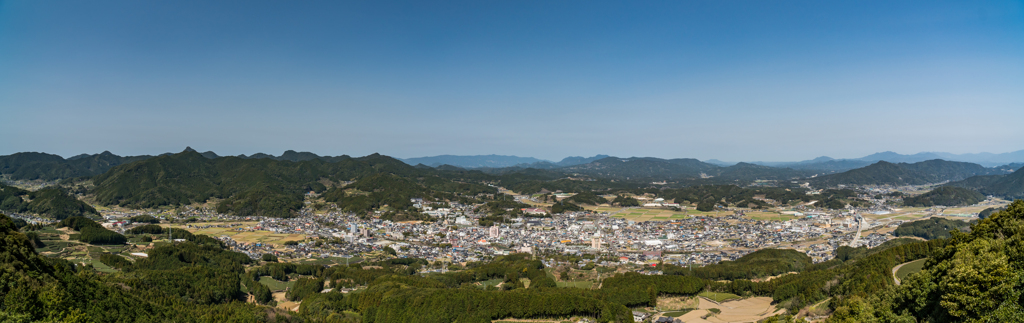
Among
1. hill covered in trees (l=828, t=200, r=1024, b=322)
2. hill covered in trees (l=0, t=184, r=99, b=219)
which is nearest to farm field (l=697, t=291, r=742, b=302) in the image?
hill covered in trees (l=828, t=200, r=1024, b=322)

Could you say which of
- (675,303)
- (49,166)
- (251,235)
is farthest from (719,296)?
(49,166)

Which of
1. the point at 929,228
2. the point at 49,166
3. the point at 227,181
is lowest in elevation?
the point at 929,228

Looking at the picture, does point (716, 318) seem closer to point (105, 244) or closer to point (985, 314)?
point (985, 314)

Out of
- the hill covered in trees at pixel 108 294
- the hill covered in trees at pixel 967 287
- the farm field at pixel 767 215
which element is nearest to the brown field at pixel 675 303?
the hill covered in trees at pixel 967 287

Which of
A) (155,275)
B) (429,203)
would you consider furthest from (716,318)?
(429,203)

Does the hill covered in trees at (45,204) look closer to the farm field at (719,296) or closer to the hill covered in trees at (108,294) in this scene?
the hill covered in trees at (108,294)

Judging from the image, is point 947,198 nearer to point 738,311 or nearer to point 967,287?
point 738,311
